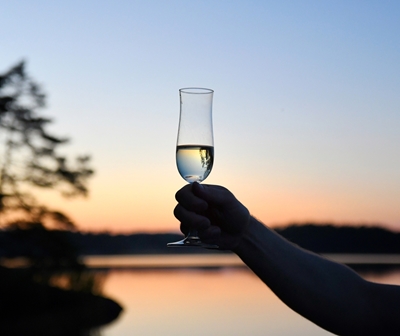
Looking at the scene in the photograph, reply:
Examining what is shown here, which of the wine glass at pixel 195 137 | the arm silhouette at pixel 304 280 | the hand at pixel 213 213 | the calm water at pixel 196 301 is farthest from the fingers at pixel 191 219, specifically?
the calm water at pixel 196 301

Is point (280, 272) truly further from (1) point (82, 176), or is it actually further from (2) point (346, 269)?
(1) point (82, 176)

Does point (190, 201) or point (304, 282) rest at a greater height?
point (190, 201)

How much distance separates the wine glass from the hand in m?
0.09

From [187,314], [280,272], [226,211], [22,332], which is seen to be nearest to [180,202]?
[226,211]

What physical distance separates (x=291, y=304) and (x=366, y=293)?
1.02ft

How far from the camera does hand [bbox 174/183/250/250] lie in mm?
2016

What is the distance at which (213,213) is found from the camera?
2258 millimetres

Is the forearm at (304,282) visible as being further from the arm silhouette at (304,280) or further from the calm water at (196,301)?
the calm water at (196,301)

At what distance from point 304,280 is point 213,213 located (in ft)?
1.40

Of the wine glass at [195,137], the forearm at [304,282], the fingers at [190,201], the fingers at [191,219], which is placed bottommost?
the forearm at [304,282]

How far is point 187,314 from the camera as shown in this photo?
48.7 meters

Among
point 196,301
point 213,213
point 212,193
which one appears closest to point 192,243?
point 213,213

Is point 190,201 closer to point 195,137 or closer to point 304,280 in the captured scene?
point 195,137

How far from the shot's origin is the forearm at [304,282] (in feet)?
7.31
